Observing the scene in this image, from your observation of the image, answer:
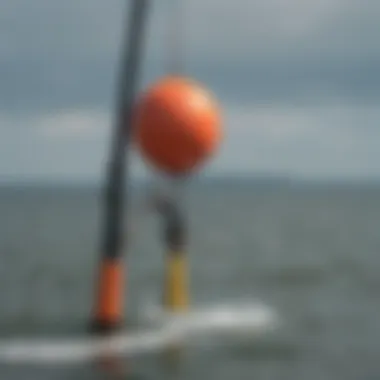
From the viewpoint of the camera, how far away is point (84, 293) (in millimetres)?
36156

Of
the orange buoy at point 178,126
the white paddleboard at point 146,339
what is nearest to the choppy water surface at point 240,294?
the white paddleboard at point 146,339

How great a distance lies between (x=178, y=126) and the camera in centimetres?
2217

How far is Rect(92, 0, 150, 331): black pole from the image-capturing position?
Result: 23625 mm

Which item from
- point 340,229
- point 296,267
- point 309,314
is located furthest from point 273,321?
point 340,229

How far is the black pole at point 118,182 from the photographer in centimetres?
2362

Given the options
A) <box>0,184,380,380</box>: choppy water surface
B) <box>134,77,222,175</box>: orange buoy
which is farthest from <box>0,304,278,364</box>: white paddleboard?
<box>134,77,222,175</box>: orange buoy

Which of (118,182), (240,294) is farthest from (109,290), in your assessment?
(240,294)

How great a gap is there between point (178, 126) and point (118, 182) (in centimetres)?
224

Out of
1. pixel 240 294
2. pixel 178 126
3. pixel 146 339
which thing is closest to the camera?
pixel 178 126

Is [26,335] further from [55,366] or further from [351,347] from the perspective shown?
[351,347]

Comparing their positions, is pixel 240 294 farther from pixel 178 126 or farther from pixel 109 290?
pixel 178 126

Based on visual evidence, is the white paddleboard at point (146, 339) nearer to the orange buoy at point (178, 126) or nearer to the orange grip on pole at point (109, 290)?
the orange grip on pole at point (109, 290)

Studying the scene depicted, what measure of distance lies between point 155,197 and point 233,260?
87.8 ft

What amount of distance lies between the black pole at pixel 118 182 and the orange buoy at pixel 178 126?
90cm
